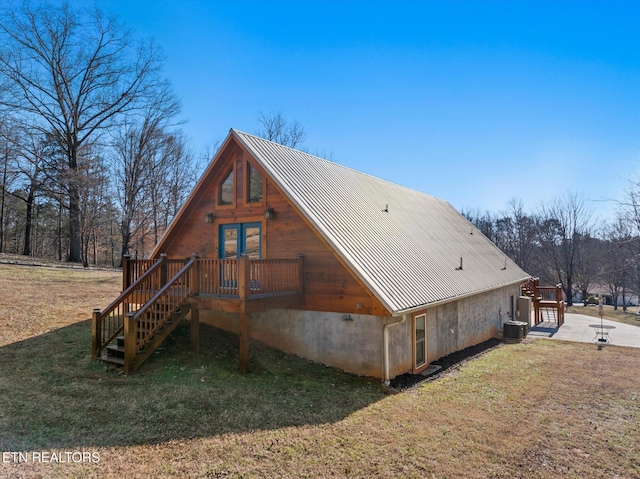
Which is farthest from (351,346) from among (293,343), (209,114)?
(209,114)

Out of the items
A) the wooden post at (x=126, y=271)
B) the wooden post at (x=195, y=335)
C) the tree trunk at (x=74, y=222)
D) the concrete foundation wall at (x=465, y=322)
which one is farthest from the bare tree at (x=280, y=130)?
the wooden post at (x=195, y=335)

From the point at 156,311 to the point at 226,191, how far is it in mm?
4506

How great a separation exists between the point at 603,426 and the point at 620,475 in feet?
6.52

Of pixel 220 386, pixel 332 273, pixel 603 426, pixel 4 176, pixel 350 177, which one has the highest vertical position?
pixel 4 176

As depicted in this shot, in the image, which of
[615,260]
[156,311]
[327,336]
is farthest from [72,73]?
[615,260]

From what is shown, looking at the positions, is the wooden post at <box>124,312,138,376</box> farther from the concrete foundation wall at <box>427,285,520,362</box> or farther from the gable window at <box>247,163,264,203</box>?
the concrete foundation wall at <box>427,285,520,362</box>

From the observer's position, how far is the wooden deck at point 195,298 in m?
8.83

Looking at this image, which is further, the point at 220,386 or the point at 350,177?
the point at 350,177

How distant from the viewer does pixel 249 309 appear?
9.08 m

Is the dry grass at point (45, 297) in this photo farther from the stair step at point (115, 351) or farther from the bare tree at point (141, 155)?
the bare tree at point (141, 155)

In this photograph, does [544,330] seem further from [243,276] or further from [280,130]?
[280,130]

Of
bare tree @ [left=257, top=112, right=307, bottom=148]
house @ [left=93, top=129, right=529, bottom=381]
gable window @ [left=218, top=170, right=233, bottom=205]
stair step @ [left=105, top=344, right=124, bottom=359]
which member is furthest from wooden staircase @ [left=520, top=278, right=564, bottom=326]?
bare tree @ [left=257, top=112, right=307, bottom=148]

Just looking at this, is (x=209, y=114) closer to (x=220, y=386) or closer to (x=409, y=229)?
(x=409, y=229)

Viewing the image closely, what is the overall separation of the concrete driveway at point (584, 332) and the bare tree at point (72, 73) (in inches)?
1062
